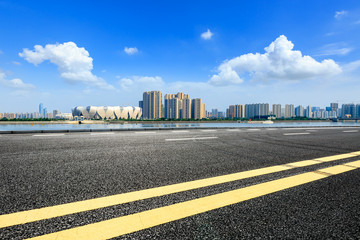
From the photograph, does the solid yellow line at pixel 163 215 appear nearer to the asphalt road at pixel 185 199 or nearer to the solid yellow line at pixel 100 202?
the asphalt road at pixel 185 199

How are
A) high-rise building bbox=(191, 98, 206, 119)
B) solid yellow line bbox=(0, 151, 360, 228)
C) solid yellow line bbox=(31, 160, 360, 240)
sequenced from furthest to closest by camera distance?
high-rise building bbox=(191, 98, 206, 119), solid yellow line bbox=(0, 151, 360, 228), solid yellow line bbox=(31, 160, 360, 240)

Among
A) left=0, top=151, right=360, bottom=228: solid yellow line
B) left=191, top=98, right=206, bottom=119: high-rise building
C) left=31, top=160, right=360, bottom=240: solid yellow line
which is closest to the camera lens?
left=31, top=160, right=360, bottom=240: solid yellow line

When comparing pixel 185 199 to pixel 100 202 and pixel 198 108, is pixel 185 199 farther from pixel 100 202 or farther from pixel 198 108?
pixel 198 108

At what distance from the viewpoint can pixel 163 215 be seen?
1473 millimetres

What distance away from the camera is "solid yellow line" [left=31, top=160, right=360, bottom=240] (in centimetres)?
120

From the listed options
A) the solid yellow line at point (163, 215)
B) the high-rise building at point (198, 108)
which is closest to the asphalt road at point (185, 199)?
the solid yellow line at point (163, 215)

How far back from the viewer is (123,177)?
2498mm

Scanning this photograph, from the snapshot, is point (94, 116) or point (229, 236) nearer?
point (229, 236)

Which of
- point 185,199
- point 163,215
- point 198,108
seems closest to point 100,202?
point 163,215

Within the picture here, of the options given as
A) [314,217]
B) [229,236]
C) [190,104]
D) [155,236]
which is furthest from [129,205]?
[190,104]

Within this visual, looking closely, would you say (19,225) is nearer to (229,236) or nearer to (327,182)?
(229,236)

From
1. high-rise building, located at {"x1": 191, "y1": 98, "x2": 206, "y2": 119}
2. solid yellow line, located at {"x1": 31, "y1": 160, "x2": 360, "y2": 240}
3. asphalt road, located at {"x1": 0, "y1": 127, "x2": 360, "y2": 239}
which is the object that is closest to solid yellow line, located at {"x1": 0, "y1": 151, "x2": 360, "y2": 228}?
asphalt road, located at {"x1": 0, "y1": 127, "x2": 360, "y2": 239}

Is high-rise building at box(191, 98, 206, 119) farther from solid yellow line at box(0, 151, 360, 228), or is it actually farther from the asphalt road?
solid yellow line at box(0, 151, 360, 228)

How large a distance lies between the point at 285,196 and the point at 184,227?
1.23m
